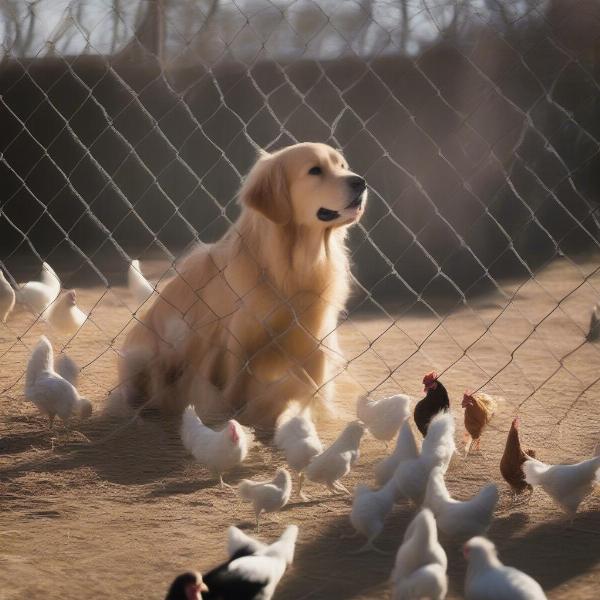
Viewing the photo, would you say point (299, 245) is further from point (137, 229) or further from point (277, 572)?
point (137, 229)

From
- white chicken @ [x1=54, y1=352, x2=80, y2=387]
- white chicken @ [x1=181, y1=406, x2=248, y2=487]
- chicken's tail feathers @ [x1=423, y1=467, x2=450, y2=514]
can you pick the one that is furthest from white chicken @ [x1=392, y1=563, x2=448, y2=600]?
white chicken @ [x1=54, y1=352, x2=80, y2=387]

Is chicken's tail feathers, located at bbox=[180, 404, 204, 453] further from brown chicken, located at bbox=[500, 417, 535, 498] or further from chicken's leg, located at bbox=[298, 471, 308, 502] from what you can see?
brown chicken, located at bbox=[500, 417, 535, 498]

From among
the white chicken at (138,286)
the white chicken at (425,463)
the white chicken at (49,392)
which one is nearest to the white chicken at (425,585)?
the white chicken at (425,463)

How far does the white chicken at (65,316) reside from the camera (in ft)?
15.3

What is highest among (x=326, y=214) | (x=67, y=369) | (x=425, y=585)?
(x=326, y=214)

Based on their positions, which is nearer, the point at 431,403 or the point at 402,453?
the point at 402,453

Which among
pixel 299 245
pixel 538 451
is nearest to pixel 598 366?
pixel 538 451

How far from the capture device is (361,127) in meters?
7.25

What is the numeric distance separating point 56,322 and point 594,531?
298cm

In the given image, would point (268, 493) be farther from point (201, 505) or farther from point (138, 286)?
point (138, 286)

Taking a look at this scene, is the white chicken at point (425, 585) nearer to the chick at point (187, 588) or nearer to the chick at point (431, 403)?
the chick at point (187, 588)

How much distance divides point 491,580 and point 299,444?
1017 mm

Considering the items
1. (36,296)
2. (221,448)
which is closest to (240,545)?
(221,448)

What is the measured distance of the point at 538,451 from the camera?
3.21m
